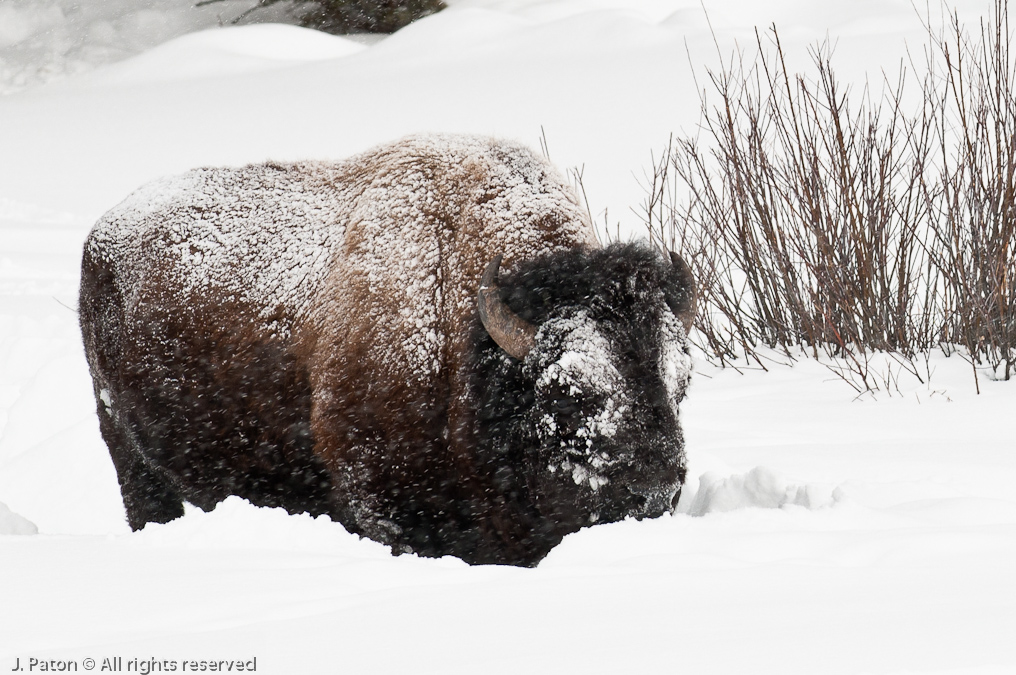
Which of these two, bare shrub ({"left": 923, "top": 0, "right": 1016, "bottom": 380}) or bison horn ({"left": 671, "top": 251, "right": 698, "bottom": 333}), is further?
bare shrub ({"left": 923, "top": 0, "right": 1016, "bottom": 380})

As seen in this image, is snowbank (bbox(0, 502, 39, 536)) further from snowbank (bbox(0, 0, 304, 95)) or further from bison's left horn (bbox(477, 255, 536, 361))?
snowbank (bbox(0, 0, 304, 95))

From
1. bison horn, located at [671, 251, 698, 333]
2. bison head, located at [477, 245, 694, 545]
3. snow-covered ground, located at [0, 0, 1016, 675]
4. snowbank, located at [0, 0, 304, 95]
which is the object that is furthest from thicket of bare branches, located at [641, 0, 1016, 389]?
snowbank, located at [0, 0, 304, 95]

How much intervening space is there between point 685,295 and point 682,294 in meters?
0.02

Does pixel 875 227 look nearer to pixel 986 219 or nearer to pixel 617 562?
pixel 986 219

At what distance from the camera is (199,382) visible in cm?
405

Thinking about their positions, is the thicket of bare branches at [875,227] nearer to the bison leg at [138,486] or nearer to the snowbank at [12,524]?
the bison leg at [138,486]


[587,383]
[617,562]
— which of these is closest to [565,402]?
[587,383]

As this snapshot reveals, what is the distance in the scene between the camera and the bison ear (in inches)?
128

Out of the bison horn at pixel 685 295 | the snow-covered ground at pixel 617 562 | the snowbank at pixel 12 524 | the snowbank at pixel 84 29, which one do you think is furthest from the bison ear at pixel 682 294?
the snowbank at pixel 84 29

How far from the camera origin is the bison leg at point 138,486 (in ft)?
14.6

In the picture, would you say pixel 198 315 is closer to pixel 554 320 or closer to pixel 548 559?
pixel 554 320

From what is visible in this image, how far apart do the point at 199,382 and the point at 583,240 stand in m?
1.72

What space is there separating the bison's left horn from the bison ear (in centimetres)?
50

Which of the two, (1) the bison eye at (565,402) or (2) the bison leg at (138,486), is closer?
(1) the bison eye at (565,402)
